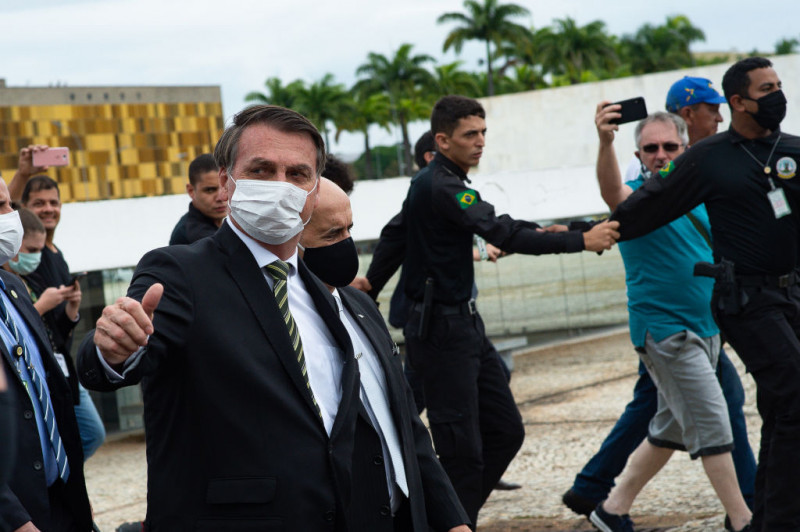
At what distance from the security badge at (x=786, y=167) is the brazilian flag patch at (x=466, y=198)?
1455mm

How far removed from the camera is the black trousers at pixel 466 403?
5.36 meters

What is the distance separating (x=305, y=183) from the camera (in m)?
2.85

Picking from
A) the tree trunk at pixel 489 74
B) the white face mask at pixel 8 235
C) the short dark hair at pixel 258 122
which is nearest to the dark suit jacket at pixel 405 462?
the short dark hair at pixel 258 122

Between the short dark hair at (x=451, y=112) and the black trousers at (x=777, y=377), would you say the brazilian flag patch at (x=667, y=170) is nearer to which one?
the black trousers at (x=777, y=377)

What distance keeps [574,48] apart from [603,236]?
72716 millimetres

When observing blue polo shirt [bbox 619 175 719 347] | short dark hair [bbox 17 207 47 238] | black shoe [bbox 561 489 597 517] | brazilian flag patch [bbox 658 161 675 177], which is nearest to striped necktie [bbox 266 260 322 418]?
brazilian flag patch [bbox 658 161 675 177]

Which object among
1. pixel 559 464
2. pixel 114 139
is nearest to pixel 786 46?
pixel 114 139

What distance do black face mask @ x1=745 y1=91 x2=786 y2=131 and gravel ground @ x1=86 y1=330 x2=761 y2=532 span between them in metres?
2.06

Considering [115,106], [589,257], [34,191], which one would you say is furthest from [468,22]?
[34,191]

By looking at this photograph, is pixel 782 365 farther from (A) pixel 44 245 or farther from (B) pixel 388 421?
(A) pixel 44 245

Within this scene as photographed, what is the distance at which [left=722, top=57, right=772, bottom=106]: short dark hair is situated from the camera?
16.1 ft

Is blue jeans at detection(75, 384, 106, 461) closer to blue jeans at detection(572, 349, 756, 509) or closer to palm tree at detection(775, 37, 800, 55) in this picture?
blue jeans at detection(572, 349, 756, 509)

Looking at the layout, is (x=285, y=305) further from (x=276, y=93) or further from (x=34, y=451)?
(x=276, y=93)

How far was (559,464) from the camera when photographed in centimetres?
755
